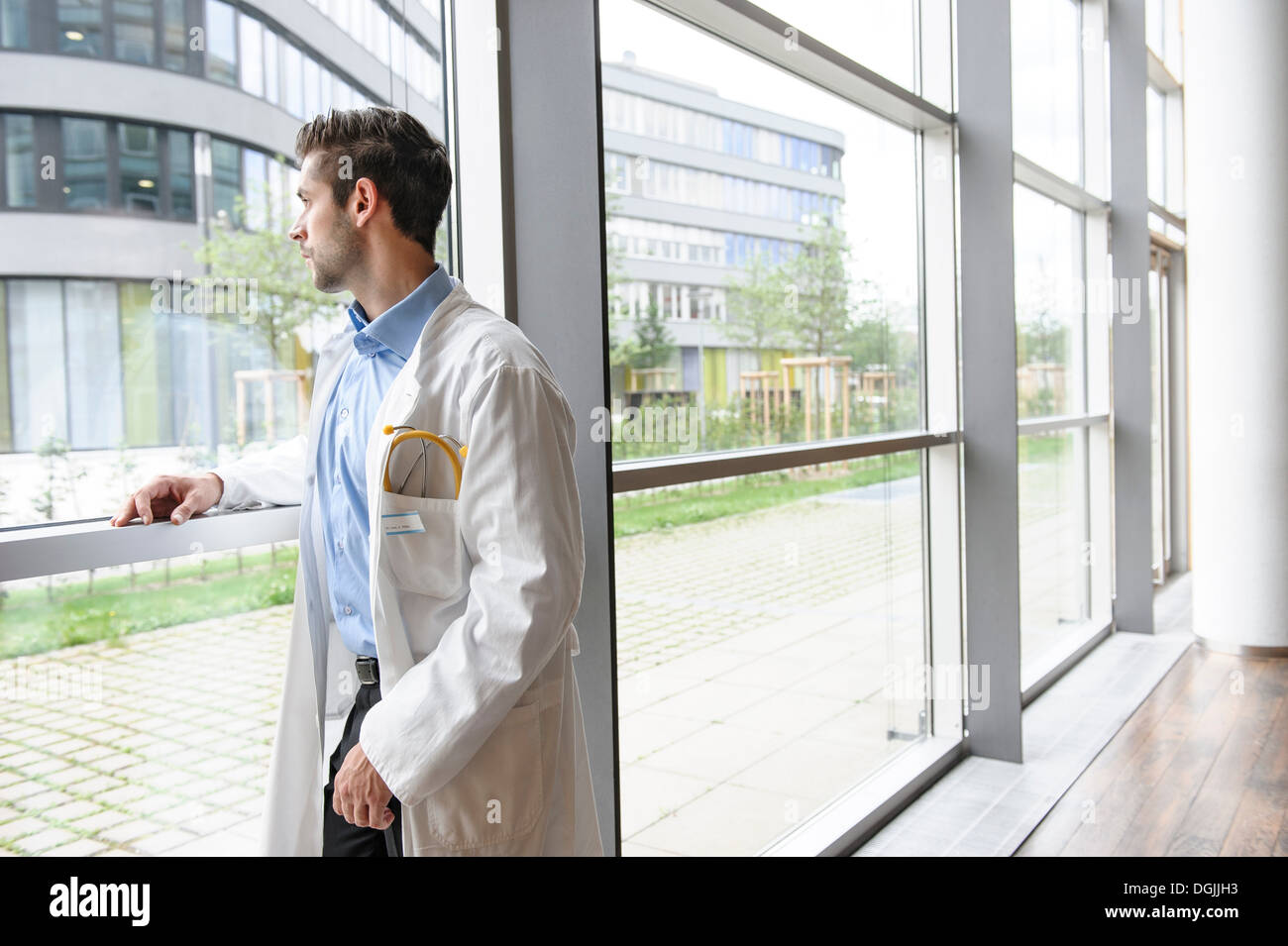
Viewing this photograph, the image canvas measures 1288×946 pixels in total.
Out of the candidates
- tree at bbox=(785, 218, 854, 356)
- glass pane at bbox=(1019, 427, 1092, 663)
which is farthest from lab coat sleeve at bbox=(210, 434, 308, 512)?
glass pane at bbox=(1019, 427, 1092, 663)

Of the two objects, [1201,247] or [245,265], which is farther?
[1201,247]

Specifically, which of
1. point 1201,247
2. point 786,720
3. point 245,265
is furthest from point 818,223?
point 1201,247

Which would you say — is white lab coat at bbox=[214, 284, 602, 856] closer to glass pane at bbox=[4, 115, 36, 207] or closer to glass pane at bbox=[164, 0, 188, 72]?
glass pane at bbox=[4, 115, 36, 207]

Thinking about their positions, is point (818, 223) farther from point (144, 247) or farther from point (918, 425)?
point (144, 247)

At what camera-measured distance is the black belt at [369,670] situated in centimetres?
153

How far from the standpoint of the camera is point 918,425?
4277 millimetres

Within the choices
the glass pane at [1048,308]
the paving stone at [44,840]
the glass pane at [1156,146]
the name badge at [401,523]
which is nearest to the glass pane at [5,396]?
the paving stone at [44,840]

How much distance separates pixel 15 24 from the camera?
4.68ft

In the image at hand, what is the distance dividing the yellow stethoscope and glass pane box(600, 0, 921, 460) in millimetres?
919

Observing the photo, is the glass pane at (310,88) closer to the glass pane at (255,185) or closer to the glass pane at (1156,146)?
the glass pane at (255,185)

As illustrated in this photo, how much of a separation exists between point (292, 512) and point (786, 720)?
217 cm

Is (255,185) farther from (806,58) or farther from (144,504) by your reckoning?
(806,58)

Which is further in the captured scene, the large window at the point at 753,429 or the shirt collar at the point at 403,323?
the large window at the point at 753,429

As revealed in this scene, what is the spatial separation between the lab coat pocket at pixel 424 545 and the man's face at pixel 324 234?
38 cm
